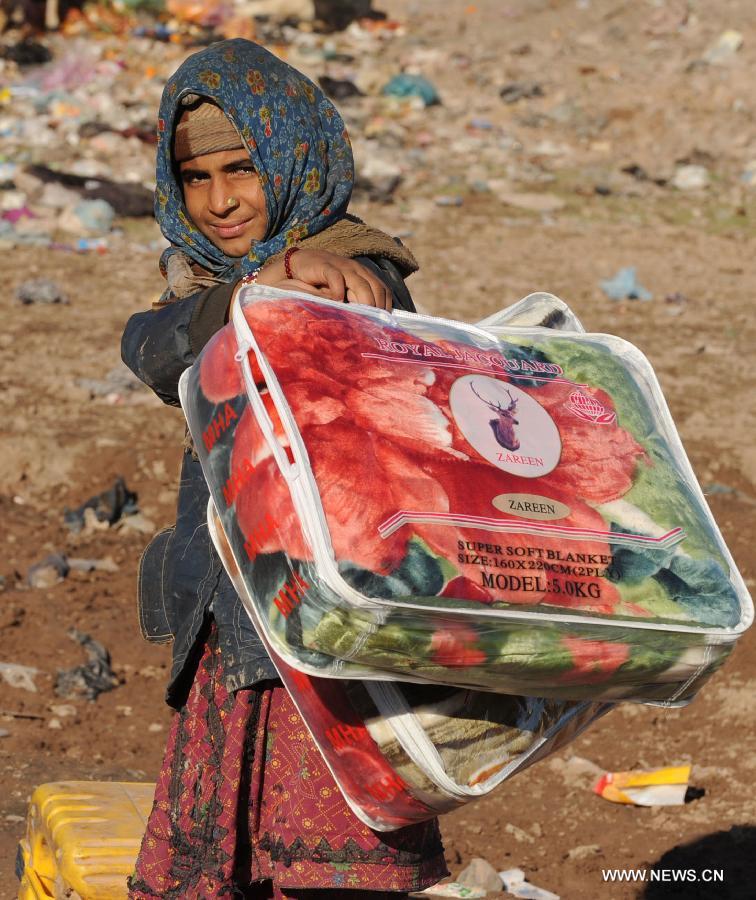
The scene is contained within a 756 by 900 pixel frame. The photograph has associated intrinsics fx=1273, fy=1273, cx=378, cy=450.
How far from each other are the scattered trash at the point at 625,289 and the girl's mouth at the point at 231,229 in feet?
18.9

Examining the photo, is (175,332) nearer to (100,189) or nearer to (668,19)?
(100,189)

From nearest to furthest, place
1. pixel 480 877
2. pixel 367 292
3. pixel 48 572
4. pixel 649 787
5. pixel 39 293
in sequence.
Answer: pixel 367 292, pixel 480 877, pixel 649 787, pixel 48 572, pixel 39 293

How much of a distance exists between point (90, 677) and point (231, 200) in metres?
2.56

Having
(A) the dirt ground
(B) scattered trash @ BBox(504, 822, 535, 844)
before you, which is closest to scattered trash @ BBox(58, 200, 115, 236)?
(A) the dirt ground

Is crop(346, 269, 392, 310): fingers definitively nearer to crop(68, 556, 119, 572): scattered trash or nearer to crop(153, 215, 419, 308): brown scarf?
crop(153, 215, 419, 308): brown scarf

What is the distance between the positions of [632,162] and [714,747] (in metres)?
6.49

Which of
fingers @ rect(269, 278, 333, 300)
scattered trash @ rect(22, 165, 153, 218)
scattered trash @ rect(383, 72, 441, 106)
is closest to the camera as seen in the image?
fingers @ rect(269, 278, 333, 300)

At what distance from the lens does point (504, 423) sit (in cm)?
148

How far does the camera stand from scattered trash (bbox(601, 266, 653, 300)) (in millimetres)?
7379

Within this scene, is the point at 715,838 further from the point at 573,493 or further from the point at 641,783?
the point at 573,493

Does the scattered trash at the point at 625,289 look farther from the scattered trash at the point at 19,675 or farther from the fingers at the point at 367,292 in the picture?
the fingers at the point at 367,292

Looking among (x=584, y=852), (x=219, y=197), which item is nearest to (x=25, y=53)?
(x=584, y=852)

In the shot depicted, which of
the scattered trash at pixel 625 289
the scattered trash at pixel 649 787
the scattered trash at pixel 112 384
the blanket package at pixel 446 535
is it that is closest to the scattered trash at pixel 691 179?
the scattered trash at pixel 625 289

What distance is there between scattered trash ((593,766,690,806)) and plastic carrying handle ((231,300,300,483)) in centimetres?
250
